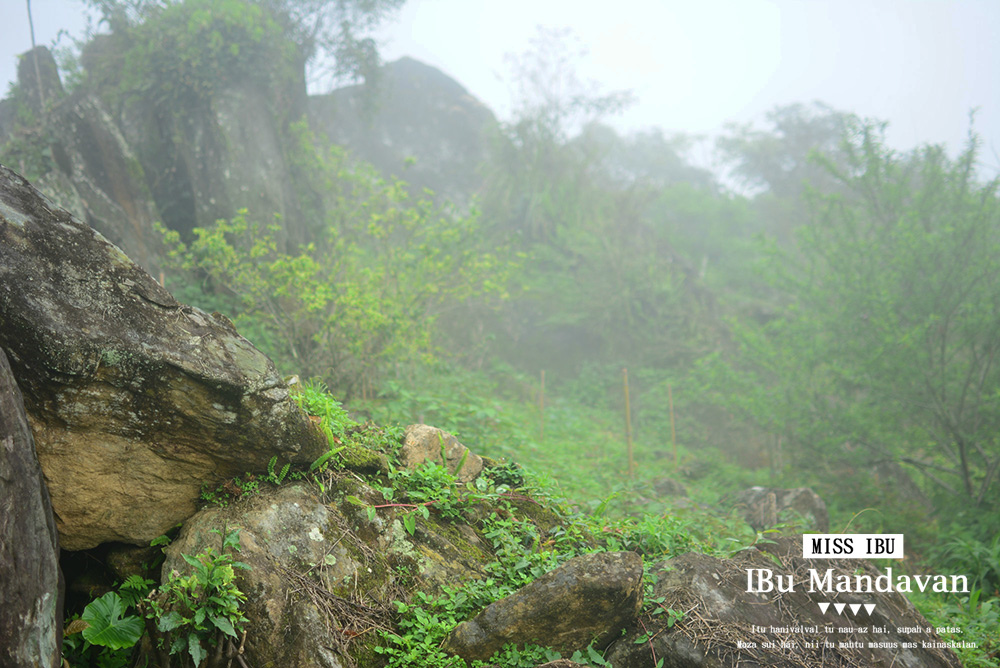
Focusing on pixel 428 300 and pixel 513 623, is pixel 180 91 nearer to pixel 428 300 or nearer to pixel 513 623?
pixel 428 300

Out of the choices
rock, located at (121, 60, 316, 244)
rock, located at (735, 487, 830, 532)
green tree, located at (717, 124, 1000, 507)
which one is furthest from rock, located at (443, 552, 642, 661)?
rock, located at (121, 60, 316, 244)

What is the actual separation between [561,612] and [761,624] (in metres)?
1.23

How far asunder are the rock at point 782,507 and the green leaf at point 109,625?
17.7 feet

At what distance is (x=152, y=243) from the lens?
9711 mm

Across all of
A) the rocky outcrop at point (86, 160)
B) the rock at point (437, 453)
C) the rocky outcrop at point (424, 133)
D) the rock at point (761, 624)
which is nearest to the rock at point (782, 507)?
the rock at point (761, 624)

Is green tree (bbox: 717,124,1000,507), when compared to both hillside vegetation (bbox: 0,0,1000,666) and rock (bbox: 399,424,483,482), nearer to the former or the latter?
hillside vegetation (bbox: 0,0,1000,666)

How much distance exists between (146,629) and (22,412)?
112cm

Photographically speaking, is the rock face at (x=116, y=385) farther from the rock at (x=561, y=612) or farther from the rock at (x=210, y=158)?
the rock at (x=210, y=158)

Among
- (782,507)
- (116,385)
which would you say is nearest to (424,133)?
(782,507)

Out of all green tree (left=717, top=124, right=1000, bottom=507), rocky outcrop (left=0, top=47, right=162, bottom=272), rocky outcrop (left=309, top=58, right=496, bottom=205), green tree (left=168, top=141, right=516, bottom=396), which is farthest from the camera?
rocky outcrop (left=309, top=58, right=496, bottom=205)

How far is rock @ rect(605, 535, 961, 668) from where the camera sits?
3020 mm

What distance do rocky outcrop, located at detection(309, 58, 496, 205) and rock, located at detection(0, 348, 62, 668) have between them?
22.4 m

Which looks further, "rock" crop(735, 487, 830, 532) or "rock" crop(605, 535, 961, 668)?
"rock" crop(735, 487, 830, 532)

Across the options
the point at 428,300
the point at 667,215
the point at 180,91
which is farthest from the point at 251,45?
the point at 667,215
